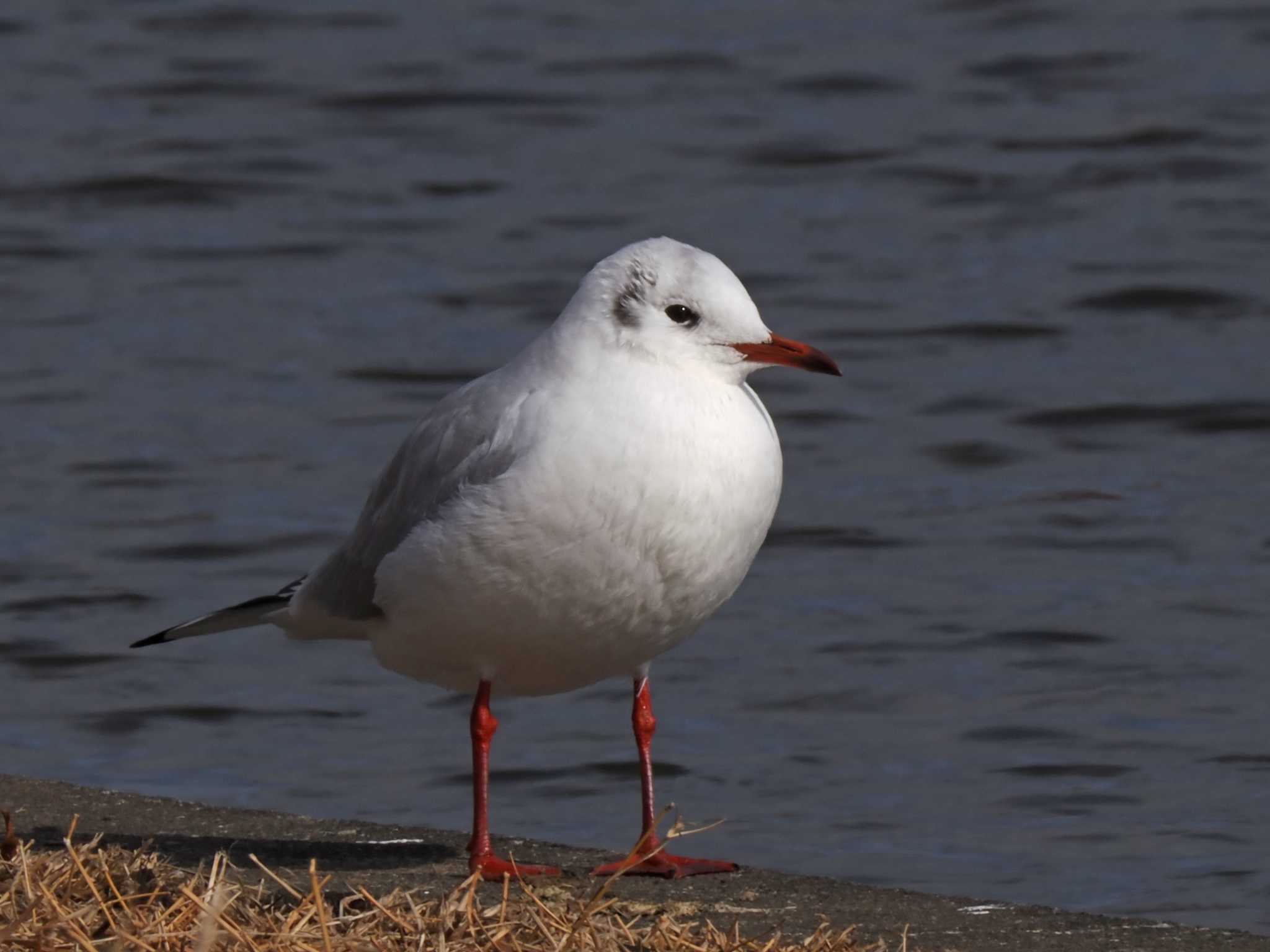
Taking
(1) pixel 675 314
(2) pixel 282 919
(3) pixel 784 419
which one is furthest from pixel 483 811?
(3) pixel 784 419

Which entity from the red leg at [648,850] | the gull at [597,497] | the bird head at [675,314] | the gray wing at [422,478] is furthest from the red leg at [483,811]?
the bird head at [675,314]

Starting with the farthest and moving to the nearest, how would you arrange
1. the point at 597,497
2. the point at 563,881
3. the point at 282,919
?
the point at 563,881 < the point at 597,497 < the point at 282,919

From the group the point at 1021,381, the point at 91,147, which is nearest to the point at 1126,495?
the point at 1021,381

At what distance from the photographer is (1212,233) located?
13359mm

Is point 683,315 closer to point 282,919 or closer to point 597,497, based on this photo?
point 597,497

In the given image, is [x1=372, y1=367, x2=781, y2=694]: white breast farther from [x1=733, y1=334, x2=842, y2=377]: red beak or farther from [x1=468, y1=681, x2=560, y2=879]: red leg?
[x1=468, y1=681, x2=560, y2=879]: red leg

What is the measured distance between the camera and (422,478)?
5746mm

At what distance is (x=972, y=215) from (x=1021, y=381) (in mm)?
2592

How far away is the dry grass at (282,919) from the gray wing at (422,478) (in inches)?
48.8

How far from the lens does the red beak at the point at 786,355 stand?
5.51 m

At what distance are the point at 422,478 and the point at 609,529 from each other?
64cm

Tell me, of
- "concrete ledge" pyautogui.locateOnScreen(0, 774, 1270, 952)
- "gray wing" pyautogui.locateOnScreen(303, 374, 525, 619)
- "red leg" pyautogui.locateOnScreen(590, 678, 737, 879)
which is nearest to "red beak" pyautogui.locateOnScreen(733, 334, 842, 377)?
"gray wing" pyautogui.locateOnScreen(303, 374, 525, 619)

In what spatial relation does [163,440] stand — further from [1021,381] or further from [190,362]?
[1021,381]

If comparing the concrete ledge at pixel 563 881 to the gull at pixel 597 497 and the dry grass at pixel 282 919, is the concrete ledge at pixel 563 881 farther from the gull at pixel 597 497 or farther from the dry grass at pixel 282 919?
the dry grass at pixel 282 919
